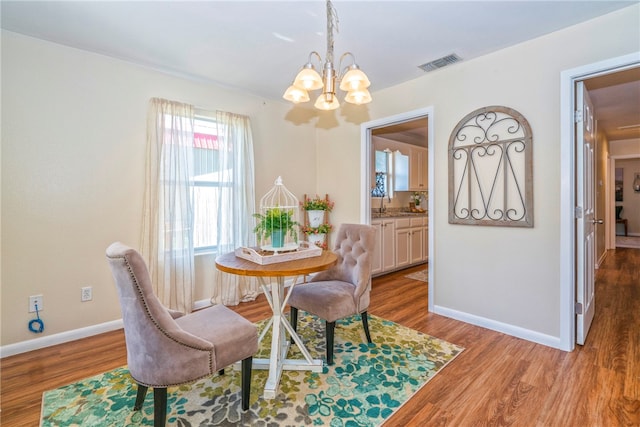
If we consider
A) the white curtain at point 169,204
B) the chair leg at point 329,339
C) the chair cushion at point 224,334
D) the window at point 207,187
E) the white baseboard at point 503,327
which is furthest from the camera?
the window at point 207,187

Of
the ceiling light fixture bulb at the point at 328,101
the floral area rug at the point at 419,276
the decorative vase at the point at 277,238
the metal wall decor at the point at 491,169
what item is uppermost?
the ceiling light fixture bulb at the point at 328,101

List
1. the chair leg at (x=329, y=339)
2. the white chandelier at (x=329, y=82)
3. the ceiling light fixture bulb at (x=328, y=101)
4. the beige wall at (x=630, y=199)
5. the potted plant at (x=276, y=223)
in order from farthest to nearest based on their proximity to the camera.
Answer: the beige wall at (x=630, y=199), the chair leg at (x=329, y=339), the potted plant at (x=276, y=223), the ceiling light fixture bulb at (x=328, y=101), the white chandelier at (x=329, y=82)

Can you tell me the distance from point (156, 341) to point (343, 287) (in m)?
1.37

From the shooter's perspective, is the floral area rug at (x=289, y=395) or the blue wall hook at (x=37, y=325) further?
the blue wall hook at (x=37, y=325)

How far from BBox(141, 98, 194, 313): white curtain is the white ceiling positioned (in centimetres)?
53

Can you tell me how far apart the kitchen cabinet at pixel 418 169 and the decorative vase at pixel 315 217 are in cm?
220

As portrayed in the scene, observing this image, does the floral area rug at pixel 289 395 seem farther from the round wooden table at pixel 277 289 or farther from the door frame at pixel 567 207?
the door frame at pixel 567 207

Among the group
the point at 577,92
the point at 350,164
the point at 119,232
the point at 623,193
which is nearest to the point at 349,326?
the point at 350,164

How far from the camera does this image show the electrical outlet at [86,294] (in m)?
2.61

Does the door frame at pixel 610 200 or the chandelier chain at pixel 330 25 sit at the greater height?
the chandelier chain at pixel 330 25

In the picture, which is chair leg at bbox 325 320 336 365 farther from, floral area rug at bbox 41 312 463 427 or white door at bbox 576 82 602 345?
white door at bbox 576 82 602 345

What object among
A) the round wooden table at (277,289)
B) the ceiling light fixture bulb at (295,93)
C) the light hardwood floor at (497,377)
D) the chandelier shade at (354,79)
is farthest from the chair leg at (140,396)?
the chandelier shade at (354,79)

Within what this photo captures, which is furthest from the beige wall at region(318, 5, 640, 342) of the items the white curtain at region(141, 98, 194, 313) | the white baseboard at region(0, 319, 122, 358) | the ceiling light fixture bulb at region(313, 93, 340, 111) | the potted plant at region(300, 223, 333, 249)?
the white baseboard at region(0, 319, 122, 358)

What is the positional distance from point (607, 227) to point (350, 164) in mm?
6601
